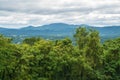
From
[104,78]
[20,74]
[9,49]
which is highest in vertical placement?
[9,49]

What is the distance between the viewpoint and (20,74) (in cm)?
5456

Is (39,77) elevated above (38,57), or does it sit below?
below

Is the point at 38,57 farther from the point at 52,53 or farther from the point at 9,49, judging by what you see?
the point at 9,49

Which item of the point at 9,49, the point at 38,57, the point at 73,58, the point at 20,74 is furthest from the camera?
the point at 73,58

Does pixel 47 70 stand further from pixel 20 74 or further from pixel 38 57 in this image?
pixel 20 74

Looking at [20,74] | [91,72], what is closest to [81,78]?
[91,72]

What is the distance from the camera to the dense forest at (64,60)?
54.0 meters

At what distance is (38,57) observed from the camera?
210 ft

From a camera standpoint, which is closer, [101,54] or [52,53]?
[52,53]

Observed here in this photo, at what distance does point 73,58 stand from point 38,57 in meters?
9.49

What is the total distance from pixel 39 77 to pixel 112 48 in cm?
2379

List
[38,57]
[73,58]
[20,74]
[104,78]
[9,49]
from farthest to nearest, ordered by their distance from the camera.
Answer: [104,78]
[73,58]
[38,57]
[20,74]
[9,49]

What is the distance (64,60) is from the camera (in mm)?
69625

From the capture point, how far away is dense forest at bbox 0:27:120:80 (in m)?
54.0
